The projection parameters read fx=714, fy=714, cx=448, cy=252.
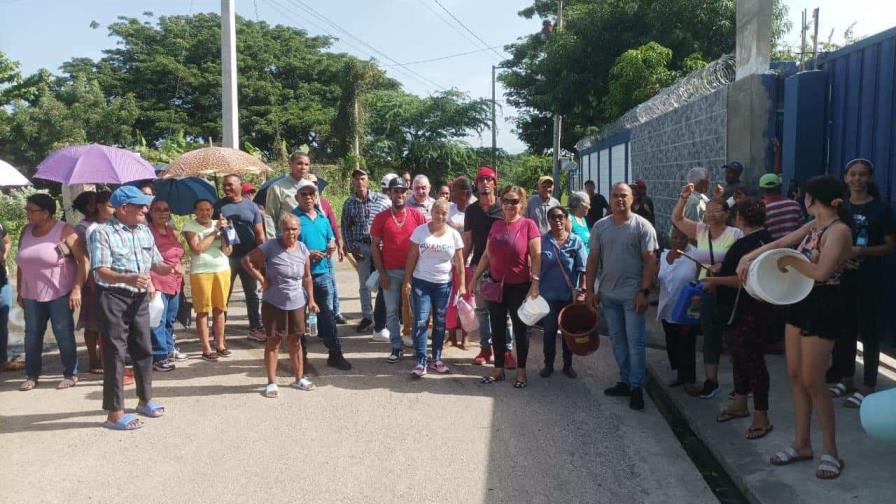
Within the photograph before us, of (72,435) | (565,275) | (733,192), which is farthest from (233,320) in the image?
(733,192)

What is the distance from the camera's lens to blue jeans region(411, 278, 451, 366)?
21.2 feet

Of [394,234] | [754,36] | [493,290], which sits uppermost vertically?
[754,36]

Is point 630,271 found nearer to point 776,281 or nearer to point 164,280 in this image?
point 776,281

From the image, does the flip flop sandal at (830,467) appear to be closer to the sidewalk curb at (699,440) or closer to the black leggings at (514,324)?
the sidewalk curb at (699,440)

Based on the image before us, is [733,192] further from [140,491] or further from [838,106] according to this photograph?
[140,491]

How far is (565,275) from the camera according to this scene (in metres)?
6.35

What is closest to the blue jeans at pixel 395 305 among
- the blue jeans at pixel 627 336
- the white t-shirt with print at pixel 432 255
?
the white t-shirt with print at pixel 432 255

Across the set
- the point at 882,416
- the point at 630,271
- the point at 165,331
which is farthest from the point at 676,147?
the point at 882,416

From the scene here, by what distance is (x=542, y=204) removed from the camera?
7.92 metres

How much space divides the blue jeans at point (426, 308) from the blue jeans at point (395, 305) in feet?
1.63

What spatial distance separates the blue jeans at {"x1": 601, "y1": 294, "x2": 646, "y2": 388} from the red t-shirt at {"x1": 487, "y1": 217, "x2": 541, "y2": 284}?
0.77 m

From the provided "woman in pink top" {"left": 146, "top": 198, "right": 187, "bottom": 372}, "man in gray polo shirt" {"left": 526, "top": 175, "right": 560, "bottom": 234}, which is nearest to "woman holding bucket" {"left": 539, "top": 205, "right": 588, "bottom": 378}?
"man in gray polo shirt" {"left": 526, "top": 175, "right": 560, "bottom": 234}

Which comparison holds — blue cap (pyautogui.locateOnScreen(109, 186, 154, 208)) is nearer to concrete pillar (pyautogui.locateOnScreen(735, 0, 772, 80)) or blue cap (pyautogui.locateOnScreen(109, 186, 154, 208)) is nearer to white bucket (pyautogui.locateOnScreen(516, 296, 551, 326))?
white bucket (pyautogui.locateOnScreen(516, 296, 551, 326))

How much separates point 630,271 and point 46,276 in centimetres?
493
